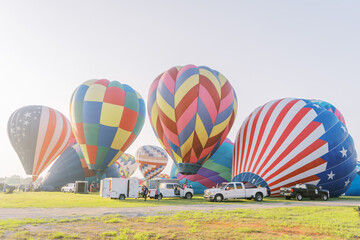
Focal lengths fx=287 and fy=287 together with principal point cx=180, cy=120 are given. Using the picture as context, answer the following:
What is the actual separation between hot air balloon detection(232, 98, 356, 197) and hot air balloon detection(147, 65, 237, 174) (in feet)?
12.2

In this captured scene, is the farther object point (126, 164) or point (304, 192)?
point (126, 164)

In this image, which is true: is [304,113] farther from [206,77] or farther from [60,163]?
[60,163]

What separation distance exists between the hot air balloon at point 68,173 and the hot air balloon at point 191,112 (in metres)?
18.2

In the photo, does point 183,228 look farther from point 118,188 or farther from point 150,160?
point 150,160

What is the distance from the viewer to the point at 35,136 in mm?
40312

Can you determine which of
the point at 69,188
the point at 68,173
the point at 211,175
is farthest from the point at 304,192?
the point at 68,173

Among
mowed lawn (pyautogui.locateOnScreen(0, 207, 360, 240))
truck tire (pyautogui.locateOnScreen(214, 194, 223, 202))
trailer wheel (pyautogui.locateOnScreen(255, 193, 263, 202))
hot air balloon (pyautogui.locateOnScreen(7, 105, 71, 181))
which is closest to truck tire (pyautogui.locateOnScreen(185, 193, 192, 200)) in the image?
truck tire (pyautogui.locateOnScreen(214, 194, 223, 202))

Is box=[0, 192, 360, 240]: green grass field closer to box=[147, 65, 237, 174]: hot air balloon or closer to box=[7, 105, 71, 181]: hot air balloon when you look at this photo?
box=[147, 65, 237, 174]: hot air balloon

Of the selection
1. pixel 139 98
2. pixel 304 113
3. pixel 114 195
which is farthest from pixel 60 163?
pixel 304 113

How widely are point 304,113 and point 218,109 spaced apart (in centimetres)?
750

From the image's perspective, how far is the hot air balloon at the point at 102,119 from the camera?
105 feet

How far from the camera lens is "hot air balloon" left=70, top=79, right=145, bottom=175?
31.9 metres

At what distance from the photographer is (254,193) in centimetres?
2191

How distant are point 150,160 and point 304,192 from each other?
39108 millimetres
